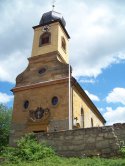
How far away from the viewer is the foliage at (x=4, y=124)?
3043cm

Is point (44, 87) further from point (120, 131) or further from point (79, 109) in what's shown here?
point (120, 131)

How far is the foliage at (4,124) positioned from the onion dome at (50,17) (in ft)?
41.4

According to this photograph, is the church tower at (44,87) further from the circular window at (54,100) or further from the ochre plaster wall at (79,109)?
the ochre plaster wall at (79,109)

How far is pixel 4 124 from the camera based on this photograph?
106ft

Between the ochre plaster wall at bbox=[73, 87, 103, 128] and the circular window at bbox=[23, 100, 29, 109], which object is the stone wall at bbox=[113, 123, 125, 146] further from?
the circular window at bbox=[23, 100, 29, 109]

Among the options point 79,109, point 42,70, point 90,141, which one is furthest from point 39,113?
point 90,141

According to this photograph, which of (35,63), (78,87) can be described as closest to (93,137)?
(78,87)

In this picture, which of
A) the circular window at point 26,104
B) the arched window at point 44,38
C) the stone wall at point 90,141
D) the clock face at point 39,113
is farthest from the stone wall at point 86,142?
the arched window at point 44,38

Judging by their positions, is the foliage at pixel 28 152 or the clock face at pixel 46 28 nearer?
the foliage at pixel 28 152

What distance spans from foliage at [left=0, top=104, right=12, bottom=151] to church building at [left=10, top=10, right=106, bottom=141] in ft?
29.5

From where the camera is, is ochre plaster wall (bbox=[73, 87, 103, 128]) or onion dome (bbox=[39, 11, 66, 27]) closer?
ochre plaster wall (bbox=[73, 87, 103, 128])

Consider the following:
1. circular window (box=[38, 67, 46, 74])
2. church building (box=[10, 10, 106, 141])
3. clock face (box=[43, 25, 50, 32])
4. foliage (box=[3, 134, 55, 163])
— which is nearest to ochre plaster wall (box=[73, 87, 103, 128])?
church building (box=[10, 10, 106, 141])

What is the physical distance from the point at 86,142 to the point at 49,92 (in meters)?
9.92

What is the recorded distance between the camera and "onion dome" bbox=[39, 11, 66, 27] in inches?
1059
